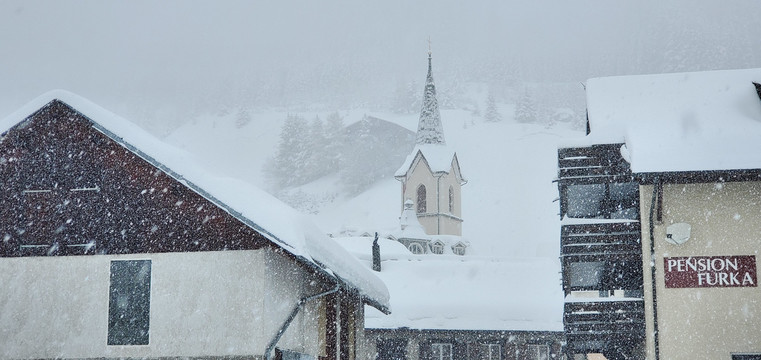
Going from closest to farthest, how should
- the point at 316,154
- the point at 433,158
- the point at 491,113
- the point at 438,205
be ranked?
the point at 433,158, the point at 438,205, the point at 316,154, the point at 491,113

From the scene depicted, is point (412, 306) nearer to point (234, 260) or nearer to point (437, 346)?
point (437, 346)

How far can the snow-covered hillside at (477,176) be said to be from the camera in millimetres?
100438

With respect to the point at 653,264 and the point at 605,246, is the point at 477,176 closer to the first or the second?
the point at 605,246

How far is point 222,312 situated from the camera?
12.7 m

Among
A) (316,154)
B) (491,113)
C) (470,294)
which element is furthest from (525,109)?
(470,294)

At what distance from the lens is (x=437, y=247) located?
7175cm

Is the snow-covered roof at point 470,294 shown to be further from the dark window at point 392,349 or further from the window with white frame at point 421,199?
the window with white frame at point 421,199

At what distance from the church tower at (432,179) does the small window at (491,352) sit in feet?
145

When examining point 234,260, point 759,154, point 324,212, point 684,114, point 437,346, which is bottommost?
point 437,346

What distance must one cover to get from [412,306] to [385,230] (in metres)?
41.9

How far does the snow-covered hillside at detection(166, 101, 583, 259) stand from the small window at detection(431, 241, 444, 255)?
8.15m

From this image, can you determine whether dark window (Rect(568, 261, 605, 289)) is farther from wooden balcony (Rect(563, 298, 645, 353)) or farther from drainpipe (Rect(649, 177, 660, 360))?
drainpipe (Rect(649, 177, 660, 360))

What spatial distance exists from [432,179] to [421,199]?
240cm

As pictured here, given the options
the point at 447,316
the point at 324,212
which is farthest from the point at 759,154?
the point at 324,212
